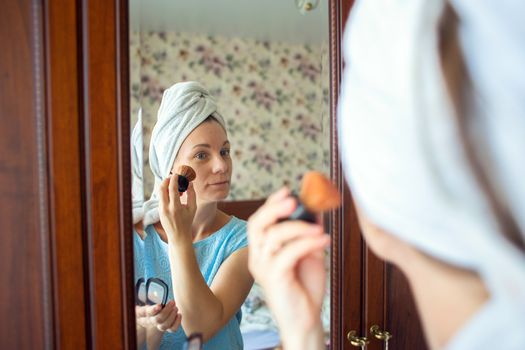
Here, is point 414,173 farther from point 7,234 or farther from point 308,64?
point 7,234

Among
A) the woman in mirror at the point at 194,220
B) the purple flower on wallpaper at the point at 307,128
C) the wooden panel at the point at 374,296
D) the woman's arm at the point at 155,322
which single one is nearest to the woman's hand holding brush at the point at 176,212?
the woman in mirror at the point at 194,220

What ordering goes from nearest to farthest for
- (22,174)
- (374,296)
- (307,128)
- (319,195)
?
1. (319,195)
2. (22,174)
3. (307,128)
4. (374,296)

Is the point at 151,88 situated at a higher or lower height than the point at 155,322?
higher

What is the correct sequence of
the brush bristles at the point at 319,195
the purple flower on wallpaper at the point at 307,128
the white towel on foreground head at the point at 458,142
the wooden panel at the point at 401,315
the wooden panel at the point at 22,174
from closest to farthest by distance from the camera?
the white towel on foreground head at the point at 458,142 < the brush bristles at the point at 319,195 < the wooden panel at the point at 22,174 < the purple flower on wallpaper at the point at 307,128 < the wooden panel at the point at 401,315

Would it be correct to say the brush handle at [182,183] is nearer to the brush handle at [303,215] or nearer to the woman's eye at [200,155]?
the woman's eye at [200,155]

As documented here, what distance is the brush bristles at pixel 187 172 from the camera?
729mm

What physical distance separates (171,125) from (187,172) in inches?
3.5

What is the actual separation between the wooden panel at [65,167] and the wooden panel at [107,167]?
18 millimetres

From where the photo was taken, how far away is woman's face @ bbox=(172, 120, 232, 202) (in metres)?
0.73

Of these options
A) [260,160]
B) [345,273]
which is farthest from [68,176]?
[345,273]

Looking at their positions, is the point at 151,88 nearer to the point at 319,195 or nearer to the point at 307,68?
the point at 307,68

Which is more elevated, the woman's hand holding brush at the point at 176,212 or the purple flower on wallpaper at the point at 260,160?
the purple flower on wallpaper at the point at 260,160

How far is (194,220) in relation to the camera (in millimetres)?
739

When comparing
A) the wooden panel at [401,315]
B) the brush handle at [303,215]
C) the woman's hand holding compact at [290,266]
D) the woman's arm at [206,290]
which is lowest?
the wooden panel at [401,315]
